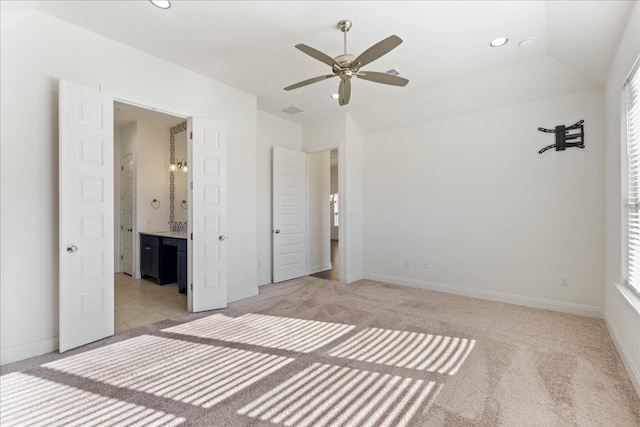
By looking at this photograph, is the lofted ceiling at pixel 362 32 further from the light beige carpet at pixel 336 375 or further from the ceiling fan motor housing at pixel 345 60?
the light beige carpet at pixel 336 375

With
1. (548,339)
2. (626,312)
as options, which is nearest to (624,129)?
(626,312)

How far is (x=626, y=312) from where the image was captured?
2543 mm

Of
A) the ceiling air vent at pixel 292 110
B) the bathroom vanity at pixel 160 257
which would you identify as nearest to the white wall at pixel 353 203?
the ceiling air vent at pixel 292 110

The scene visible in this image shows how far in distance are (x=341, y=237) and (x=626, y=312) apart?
365cm

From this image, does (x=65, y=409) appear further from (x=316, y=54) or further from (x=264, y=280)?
(x=264, y=280)

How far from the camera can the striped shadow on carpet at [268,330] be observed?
9.70ft

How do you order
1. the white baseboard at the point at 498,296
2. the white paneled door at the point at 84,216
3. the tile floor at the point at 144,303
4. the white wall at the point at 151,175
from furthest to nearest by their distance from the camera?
the white wall at the point at 151,175 < the white baseboard at the point at 498,296 < the tile floor at the point at 144,303 < the white paneled door at the point at 84,216

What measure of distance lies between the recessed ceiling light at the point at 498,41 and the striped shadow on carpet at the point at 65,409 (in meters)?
4.27

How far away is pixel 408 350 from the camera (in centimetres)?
279

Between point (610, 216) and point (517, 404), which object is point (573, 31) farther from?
point (517, 404)

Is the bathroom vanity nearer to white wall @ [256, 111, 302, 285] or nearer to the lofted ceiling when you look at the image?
white wall @ [256, 111, 302, 285]

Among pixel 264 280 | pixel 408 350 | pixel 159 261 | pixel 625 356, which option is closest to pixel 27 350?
pixel 159 261

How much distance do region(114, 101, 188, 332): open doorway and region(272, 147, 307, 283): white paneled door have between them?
5.77 feet

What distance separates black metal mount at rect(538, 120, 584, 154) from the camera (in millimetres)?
3725
